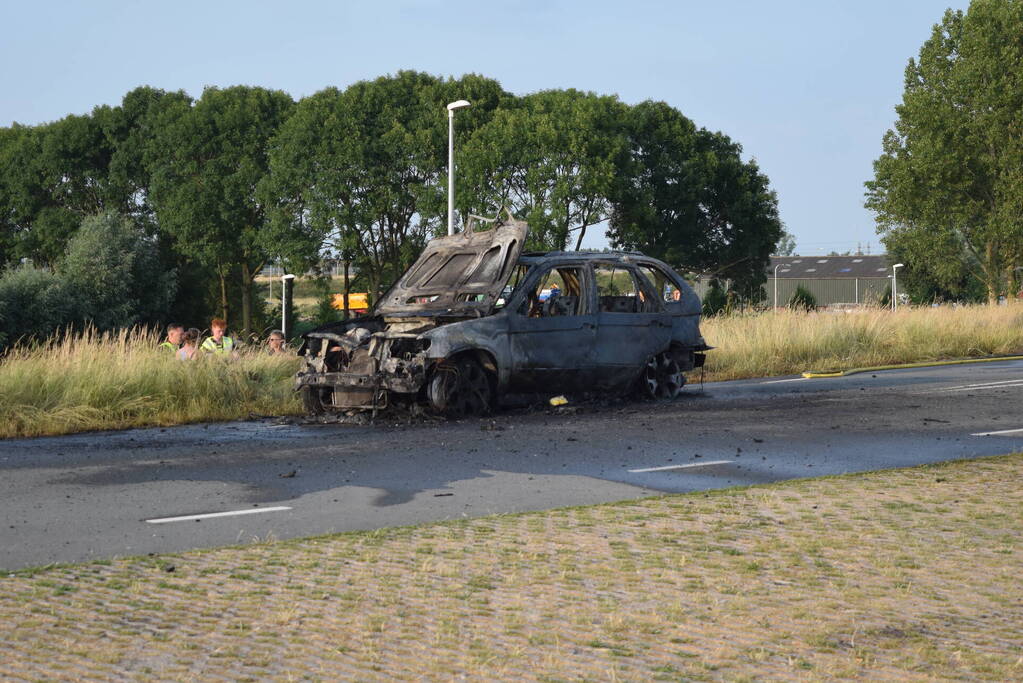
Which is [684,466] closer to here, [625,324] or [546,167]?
[625,324]

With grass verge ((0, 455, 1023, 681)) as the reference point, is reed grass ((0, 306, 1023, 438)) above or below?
above

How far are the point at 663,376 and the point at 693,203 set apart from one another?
51.8 metres

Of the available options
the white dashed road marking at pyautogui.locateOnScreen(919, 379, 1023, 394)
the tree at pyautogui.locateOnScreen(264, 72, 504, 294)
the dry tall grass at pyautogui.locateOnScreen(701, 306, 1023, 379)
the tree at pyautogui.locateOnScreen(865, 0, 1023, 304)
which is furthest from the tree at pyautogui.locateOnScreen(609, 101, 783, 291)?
the white dashed road marking at pyautogui.locateOnScreen(919, 379, 1023, 394)

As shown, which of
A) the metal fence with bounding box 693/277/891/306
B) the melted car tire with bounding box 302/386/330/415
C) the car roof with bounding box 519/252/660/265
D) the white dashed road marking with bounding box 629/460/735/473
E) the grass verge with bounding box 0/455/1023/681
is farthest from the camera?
the metal fence with bounding box 693/277/891/306

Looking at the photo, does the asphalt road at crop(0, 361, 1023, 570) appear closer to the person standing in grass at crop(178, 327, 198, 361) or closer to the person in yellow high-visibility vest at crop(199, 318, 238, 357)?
the person standing in grass at crop(178, 327, 198, 361)

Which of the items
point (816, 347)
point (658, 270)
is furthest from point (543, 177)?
point (658, 270)

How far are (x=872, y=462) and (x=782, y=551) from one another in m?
4.28

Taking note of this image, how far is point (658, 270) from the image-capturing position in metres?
16.6

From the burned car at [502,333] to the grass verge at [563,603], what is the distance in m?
6.22

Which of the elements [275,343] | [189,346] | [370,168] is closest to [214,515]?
[189,346]

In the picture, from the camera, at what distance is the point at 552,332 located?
590 inches

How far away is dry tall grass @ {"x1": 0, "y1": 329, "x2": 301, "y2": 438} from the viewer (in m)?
14.2

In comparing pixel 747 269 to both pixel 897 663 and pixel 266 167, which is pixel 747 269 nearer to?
pixel 266 167

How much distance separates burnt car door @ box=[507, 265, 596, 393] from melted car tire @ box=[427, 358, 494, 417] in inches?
13.7
